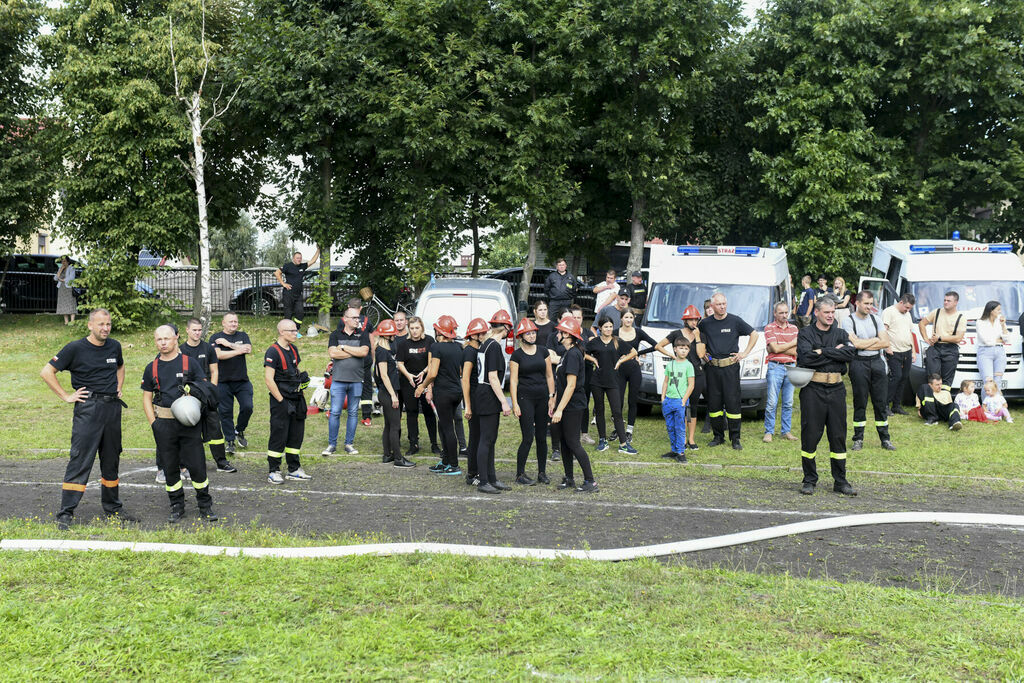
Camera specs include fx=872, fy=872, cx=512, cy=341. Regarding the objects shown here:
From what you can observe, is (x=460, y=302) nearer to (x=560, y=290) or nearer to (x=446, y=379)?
(x=446, y=379)

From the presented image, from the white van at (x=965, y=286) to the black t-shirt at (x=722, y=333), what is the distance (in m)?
4.09

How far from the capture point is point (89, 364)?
7.62m

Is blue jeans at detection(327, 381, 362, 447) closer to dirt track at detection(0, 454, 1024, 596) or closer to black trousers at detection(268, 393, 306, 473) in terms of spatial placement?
dirt track at detection(0, 454, 1024, 596)

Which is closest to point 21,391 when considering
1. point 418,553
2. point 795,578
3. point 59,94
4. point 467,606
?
point 59,94

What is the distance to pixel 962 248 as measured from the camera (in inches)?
603

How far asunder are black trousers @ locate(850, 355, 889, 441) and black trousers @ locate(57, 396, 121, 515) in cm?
814

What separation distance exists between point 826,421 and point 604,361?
3.15 metres

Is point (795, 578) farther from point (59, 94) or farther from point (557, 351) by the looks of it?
point (59, 94)

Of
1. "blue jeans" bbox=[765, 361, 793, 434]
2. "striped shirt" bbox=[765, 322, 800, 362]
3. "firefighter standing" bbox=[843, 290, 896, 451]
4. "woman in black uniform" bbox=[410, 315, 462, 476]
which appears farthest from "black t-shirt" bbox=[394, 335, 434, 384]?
"firefighter standing" bbox=[843, 290, 896, 451]

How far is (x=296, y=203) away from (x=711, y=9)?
1210cm

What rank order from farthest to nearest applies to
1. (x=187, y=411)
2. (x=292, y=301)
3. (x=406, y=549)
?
(x=292, y=301)
(x=187, y=411)
(x=406, y=549)

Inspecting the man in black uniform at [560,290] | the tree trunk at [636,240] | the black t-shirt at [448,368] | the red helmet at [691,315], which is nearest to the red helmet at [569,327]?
the black t-shirt at [448,368]

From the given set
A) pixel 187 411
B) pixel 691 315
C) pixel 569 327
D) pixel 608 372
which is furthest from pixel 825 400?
pixel 187 411

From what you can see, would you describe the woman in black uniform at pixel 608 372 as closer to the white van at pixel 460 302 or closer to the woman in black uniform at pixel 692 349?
the woman in black uniform at pixel 692 349
